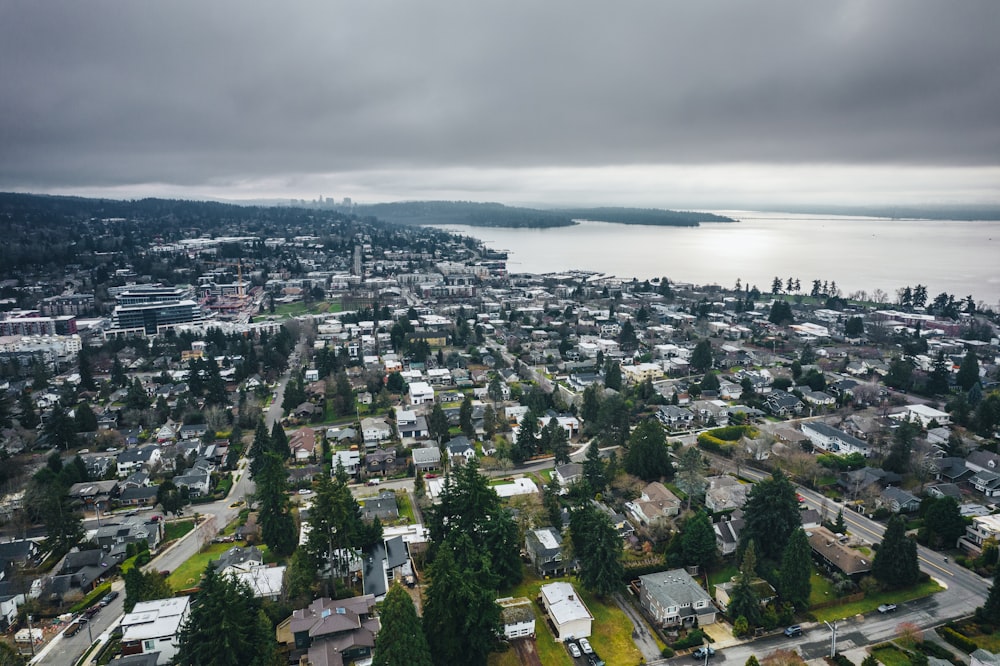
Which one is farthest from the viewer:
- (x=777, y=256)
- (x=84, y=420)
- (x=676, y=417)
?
(x=777, y=256)

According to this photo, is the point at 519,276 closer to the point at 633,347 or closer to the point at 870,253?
the point at 633,347

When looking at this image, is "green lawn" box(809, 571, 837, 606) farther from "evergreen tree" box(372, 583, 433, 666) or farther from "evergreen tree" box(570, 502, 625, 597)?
"evergreen tree" box(372, 583, 433, 666)

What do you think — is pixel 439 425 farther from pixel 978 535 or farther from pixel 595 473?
pixel 978 535

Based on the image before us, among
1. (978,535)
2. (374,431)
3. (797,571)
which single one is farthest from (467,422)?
(978,535)

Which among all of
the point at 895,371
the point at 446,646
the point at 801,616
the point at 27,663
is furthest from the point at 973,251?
the point at 27,663

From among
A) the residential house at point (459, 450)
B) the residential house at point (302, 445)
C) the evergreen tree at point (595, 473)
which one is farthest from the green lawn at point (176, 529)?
the evergreen tree at point (595, 473)

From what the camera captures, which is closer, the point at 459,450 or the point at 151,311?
the point at 459,450

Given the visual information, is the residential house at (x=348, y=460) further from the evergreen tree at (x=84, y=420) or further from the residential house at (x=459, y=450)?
the evergreen tree at (x=84, y=420)

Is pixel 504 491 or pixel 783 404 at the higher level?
pixel 783 404
